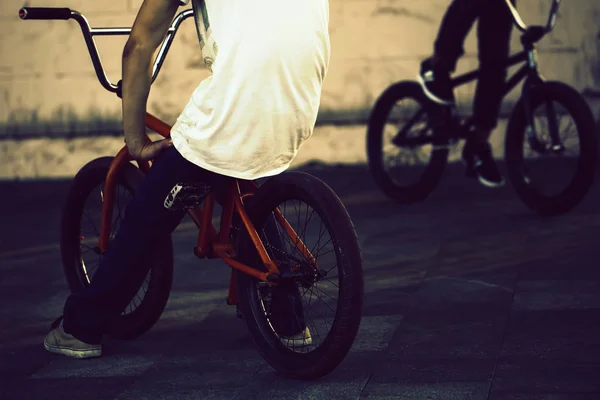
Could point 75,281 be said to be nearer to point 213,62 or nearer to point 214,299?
point 214,299

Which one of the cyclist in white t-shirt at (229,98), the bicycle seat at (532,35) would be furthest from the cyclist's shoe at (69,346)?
the bicycle seat at (532,35)

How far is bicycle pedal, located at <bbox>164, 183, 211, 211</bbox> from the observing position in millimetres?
4328

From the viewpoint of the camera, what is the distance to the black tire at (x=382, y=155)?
7828mm

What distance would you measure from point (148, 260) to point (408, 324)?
1.18m

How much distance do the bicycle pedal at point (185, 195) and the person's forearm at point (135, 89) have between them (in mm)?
233

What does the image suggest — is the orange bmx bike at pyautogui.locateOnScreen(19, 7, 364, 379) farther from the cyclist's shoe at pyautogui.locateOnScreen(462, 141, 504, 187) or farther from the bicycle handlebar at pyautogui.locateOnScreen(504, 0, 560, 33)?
the cyclist's shoe at pyautogui.locateOnScreen(462, 141, 504, 187)

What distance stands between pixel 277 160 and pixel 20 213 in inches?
185

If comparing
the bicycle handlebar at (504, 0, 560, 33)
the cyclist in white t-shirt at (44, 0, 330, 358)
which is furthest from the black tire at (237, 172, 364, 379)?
the bicycle handlebar at (504, 0, 560, 33)

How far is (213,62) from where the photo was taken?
13.6 feet

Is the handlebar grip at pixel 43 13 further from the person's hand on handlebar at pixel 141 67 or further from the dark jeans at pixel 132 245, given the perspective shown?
the dark jeans at pixel 132 245

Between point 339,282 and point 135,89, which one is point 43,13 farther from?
point 339,282

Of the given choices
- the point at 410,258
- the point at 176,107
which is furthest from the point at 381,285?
the point at 176,107

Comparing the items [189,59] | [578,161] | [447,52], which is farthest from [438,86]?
[189,59]

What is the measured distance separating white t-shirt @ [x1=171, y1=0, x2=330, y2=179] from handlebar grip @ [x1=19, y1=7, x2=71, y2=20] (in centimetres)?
66
